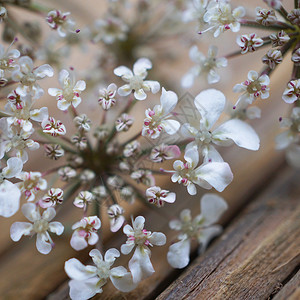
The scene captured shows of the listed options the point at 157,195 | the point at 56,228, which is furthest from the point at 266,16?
the point at 56,228

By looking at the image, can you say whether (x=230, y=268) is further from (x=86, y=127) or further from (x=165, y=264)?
(x=86, y=127)

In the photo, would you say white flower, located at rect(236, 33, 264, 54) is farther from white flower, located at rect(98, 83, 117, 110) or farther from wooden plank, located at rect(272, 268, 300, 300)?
wooden plank, located at rect(272, 268, 300, 300)

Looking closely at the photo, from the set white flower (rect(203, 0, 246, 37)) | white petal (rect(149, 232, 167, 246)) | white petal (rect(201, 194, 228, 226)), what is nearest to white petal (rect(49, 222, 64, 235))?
white petal (rect(149, 232, 167, 246))

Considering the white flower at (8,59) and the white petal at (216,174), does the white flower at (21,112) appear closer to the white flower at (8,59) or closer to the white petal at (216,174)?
the white flower at (8,59)

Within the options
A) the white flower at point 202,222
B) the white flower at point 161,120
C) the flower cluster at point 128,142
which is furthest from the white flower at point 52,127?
the white flower at point 202,222

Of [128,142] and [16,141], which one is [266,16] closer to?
[128,142]

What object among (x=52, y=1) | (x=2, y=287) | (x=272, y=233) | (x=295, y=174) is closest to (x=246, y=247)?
(x=272, y=233)
